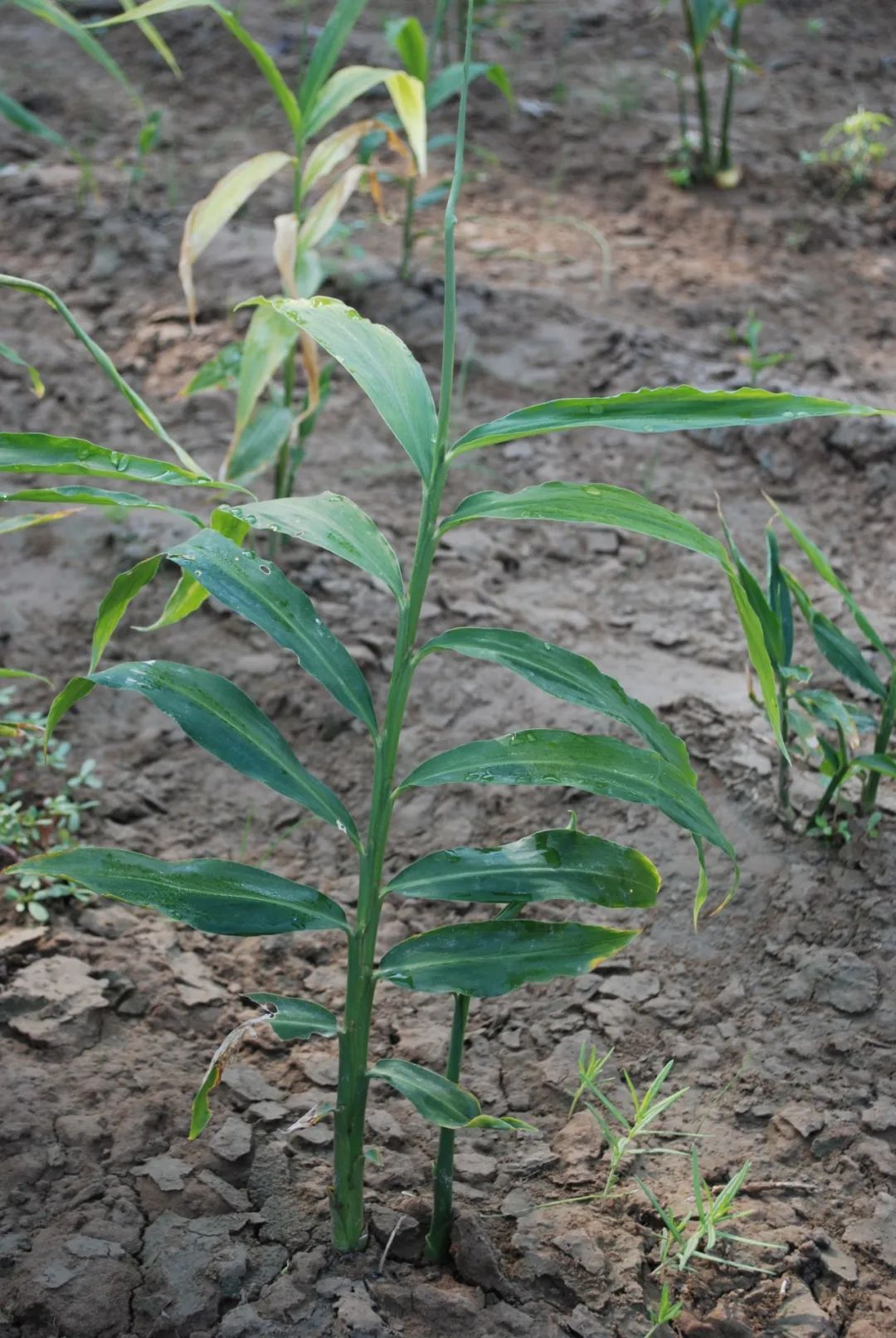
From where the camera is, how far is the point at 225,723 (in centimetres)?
117

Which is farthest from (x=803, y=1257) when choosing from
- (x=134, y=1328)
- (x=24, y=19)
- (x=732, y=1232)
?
(x=24, y=19)

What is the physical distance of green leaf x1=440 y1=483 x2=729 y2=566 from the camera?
43.7 inches

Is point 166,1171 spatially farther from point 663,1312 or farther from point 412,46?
point 412,46

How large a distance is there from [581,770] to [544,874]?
11 cm

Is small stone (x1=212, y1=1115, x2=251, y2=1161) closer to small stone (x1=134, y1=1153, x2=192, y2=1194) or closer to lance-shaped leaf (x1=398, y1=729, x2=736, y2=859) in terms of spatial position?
small stone (x1=134, y1=1153, x2=192, y2=1194)

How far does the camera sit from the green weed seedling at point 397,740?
44.4 inches

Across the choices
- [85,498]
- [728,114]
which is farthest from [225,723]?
[728,114]

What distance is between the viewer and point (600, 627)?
2252mm

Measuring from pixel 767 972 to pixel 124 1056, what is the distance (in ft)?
2.68

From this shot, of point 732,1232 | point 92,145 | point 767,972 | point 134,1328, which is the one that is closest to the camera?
point 134,1328

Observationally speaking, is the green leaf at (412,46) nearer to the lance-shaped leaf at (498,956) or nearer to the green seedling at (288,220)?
the green seedling at (288,220)

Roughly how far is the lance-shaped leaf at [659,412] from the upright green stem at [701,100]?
245cm

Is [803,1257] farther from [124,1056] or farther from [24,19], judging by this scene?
[24,19]

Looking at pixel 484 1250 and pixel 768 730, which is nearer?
pixel 484 1250
